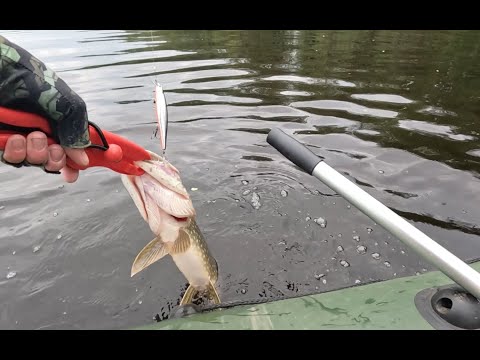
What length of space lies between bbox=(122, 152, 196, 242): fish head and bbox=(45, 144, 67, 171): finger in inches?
17.4

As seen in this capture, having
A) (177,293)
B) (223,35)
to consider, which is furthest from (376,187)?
(223,35)

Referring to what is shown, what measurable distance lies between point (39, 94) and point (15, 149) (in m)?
0.24

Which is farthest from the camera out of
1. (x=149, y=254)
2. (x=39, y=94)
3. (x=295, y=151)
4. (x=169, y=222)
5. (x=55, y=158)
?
(x=149, y=254)

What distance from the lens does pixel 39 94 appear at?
5.15 feet

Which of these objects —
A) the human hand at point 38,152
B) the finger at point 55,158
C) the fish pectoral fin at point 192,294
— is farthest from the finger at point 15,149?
the fish pectoral fin at point 192,294

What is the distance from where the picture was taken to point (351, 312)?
6.20ft

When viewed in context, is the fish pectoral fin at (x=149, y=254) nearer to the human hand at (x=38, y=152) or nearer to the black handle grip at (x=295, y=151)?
the human hand at (x=38, y=152)

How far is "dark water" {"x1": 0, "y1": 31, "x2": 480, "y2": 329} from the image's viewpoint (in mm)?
3066

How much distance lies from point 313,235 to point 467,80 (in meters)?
5.67

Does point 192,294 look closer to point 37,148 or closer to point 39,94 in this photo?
point 37,148

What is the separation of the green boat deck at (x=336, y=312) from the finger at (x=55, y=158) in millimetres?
886

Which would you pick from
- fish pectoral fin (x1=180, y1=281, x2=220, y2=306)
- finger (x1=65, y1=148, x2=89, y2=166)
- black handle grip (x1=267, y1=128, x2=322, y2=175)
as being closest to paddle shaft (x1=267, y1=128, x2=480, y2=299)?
black handle grip (x1=267, y1=128, x2=322, y2=175)

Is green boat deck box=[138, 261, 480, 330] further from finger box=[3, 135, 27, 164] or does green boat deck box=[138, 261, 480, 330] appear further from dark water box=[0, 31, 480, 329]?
finger box=[3, 135, 27, 164]

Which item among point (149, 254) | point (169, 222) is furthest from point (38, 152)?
point (149, 254)
